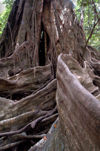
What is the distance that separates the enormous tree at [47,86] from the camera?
2.76 ft

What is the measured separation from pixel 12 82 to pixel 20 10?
2.08m

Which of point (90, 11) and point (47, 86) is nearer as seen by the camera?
point (47, 86)

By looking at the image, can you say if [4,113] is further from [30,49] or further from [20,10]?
[20,10]

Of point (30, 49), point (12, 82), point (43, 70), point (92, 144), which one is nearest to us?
point (92, 144)

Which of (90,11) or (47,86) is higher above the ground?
(90,11)

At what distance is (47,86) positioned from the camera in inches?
86.1

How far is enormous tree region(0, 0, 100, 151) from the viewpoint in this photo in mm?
840

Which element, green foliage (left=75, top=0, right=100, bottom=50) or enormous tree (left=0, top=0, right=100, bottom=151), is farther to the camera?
green foliage (left=75, top=0, right=100, bottom=50)

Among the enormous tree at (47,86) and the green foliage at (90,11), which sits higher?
the green foliage at (90,11)

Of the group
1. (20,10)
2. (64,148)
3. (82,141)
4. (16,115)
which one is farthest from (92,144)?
(20,10)

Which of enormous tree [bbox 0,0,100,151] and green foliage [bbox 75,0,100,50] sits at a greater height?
green foliage [bbox 75,0,100,50]

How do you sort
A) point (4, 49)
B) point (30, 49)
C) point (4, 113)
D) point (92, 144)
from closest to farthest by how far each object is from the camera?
point (92, 144), point (4, 113), point (30, 49), point (4, 49)

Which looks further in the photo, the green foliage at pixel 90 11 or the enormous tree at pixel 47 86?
the green foliage at pixel 90 11

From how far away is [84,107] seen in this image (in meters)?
0.74
